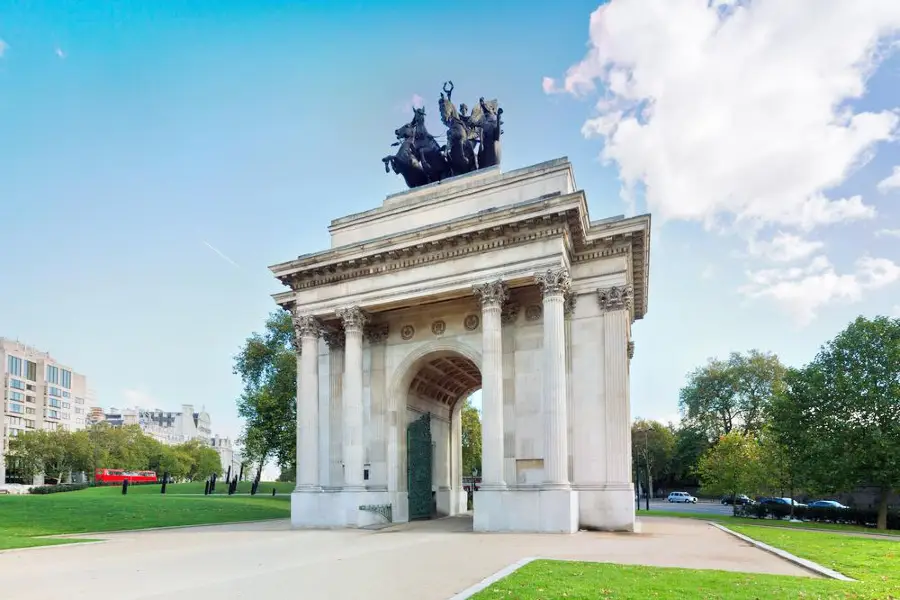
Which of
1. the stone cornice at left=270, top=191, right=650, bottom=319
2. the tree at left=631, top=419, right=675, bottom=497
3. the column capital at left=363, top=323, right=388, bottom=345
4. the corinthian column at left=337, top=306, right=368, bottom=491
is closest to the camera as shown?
the stone cornice at left=270, top=191, right=650, bottom=319

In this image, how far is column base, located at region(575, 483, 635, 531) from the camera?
23.5m

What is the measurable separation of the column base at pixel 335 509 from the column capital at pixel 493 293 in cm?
941

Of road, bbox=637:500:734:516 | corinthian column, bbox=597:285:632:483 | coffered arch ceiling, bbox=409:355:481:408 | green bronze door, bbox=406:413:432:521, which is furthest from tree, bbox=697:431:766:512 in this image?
green bronze door, bbox=406:413:432:521

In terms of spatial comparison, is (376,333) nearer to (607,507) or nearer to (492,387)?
(492,387)

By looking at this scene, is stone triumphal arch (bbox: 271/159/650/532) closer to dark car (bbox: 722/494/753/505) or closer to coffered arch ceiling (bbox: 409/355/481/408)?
coffered arch ceiling (bbox: 409/355/481/408)

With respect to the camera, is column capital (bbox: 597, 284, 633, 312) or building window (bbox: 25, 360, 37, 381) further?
building window (bbox: 25, 360, 37, 381)

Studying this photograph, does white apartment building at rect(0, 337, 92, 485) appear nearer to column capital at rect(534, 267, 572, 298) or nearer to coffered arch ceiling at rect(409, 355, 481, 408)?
coffered arch ceiling at rect(409, 355, 481, 408)

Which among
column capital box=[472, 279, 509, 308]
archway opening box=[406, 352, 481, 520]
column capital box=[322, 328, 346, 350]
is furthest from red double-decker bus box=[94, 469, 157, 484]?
column capital box=[472, 279, 509, 308]

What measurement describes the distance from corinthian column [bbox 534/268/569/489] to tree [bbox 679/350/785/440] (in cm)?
5674

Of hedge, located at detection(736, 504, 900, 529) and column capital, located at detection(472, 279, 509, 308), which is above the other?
column capital, located at detection(472, 279, 509, 308)

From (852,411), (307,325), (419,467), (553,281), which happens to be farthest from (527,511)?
(852,411)

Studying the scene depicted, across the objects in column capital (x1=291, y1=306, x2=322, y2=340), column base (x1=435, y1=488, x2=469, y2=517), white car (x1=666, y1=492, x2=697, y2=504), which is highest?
column capital (x1=291, y1=306, x2=322, y2=340)

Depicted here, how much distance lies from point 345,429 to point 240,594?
17203 mm

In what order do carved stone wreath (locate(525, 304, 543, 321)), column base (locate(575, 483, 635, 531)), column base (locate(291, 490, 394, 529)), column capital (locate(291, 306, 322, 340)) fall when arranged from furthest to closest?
column capital (locate(291, 306, 322, 340)) < carved stone wreath (locate(525, 304, 543, 321)) < column base (locate(291, 490, 394, 529)) < column base (locate(575, 483, 635, 531))
